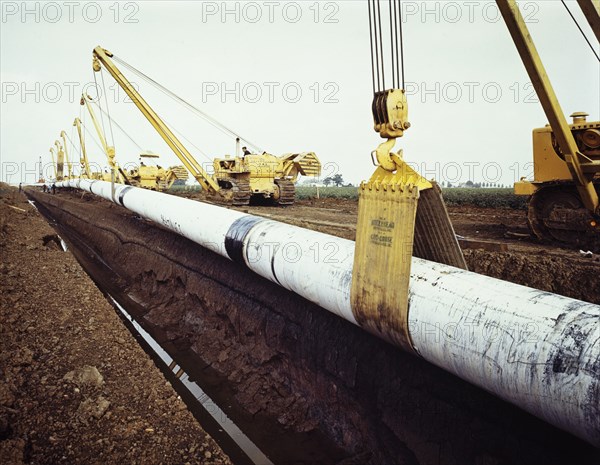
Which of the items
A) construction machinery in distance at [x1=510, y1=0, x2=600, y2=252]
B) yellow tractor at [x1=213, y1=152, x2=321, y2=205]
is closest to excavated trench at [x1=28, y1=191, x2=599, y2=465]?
construction machinery in distance at [x1=510, y1=0, x2=600, y2=252]

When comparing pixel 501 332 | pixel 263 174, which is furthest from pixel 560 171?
pixel 263 174

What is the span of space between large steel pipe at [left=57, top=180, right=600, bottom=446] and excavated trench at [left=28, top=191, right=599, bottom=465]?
1.51 ft

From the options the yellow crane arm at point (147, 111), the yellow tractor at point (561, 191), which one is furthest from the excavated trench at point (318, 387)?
the yellow crane arm at point (147, 111)

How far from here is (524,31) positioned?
4.24 m

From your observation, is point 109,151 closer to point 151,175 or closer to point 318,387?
point 151,175

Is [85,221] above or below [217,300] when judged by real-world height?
above

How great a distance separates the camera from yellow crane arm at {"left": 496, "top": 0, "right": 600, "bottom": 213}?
4101 mm

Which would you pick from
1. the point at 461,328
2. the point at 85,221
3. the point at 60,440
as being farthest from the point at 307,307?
the point at 85,221

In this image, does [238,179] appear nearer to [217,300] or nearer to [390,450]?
[217,300]

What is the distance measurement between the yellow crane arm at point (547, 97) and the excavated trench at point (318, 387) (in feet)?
11.9

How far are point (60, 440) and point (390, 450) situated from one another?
7.45 ft

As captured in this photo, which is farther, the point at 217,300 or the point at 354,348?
the point at 217,300

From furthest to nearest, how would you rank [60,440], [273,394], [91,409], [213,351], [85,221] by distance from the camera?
[85,221], [213,351], [273,394], [91,409], [60,440]

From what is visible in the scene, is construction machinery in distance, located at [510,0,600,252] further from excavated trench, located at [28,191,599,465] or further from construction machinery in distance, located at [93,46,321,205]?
construction machinery in distance, located at [93,46,321,205]
